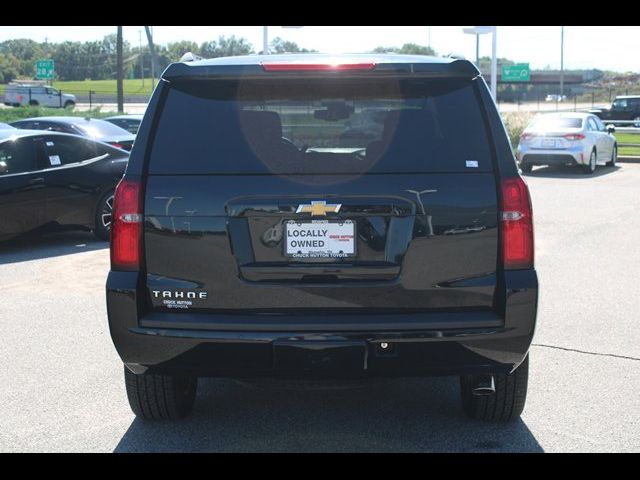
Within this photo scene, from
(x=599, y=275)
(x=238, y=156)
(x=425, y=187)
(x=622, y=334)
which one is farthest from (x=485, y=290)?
(x=599, y=275)

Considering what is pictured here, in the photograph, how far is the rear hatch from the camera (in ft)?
13.3

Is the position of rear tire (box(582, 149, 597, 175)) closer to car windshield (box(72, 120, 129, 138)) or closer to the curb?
the curb

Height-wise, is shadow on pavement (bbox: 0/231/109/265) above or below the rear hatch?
below

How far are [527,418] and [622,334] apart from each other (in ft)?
7.16

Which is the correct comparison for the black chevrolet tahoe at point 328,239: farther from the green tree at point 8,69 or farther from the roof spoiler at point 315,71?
the green tree at point 8,69

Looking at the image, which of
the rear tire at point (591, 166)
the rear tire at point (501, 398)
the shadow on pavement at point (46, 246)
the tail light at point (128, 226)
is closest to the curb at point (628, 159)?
the rear tire at point (591, 166)

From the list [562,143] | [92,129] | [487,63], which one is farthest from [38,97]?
[487,63]

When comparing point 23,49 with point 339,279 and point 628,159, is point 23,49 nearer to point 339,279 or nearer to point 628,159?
point 628,159

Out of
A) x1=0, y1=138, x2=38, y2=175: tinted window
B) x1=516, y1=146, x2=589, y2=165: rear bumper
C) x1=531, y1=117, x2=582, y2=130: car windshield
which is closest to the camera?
x1=0, y1=138, x2=38, y2=175: tinted window

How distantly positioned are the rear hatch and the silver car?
18.2m

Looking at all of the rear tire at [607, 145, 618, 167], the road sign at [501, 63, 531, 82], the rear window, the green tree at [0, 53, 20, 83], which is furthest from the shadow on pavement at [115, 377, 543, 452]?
the green tree at [0, 53, 20, 83]

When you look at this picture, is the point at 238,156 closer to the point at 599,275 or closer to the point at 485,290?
the point at 485,290

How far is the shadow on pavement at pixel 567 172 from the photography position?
21.7 m

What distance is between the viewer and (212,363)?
4.12 m
